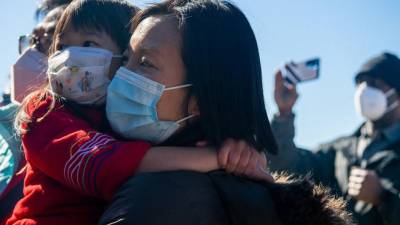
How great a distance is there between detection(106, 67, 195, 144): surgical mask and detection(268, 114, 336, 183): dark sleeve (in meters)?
2.36

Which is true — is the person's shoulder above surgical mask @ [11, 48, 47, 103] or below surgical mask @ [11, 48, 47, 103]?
below

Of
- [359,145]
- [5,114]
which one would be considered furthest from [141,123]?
[359,145]

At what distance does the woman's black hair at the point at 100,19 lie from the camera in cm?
249

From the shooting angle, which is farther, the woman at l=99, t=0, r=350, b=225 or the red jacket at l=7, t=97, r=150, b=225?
the woman at l=99, t=0, r=350, b=225

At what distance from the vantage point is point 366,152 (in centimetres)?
522

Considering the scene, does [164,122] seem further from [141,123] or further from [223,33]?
[223,33]

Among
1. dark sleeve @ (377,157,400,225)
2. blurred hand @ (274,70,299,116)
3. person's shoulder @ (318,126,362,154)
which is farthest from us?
person's shoulder @ (318,126,362,154)

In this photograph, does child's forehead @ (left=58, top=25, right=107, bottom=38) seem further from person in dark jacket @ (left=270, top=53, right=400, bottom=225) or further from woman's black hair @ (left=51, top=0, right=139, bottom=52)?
person in dark jacket @ (left=270, top=53, right=400, bottom=225)

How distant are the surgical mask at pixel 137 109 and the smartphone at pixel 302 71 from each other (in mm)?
3222

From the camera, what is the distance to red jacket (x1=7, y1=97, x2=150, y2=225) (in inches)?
72.4

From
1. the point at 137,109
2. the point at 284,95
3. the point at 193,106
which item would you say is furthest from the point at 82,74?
the point at 284,95

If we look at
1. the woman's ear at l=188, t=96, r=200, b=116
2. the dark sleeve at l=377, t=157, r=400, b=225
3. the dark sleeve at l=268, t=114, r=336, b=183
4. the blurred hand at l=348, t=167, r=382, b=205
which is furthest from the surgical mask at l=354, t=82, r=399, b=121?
the woman's ear at l=188, t=96, r=200, b=116

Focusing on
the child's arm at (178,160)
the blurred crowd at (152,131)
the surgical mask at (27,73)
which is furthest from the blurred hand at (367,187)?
the child's arm at (178,160)

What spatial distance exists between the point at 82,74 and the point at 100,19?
25 centimetres
